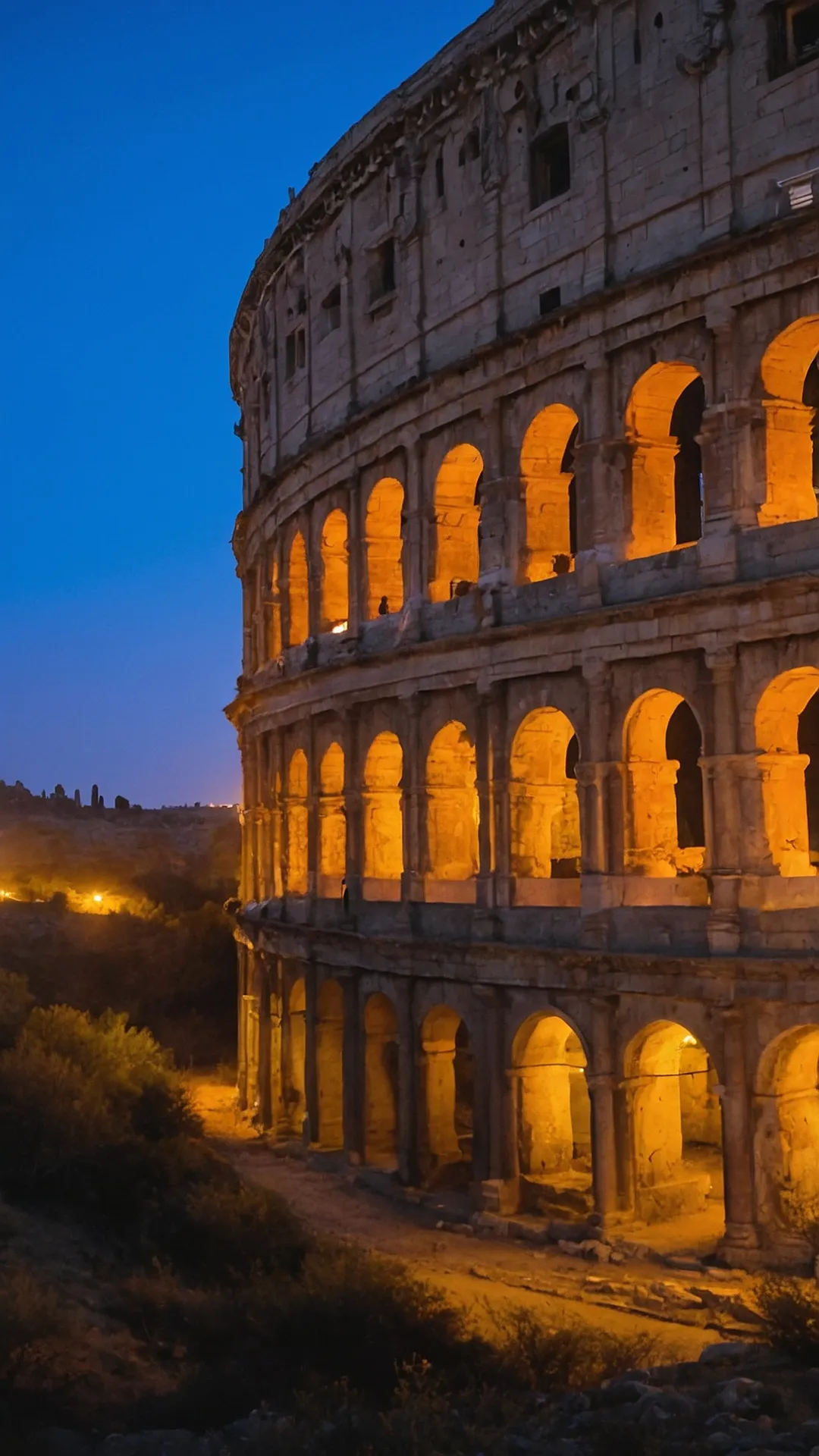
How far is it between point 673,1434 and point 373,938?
1069cm

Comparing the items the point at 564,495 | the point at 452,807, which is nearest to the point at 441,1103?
the point at 452,807

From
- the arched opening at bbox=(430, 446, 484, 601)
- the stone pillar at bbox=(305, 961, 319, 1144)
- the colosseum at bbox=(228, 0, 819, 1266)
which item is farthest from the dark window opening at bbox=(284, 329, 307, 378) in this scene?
the stone pillar at bbox=(305, 961, 319, 1144)

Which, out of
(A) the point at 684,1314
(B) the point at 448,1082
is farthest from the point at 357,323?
(A) the point at 684,1314

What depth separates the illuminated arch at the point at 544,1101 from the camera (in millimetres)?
18031

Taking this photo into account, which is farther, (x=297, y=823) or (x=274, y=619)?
(x=274, y=619)

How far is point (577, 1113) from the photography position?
20.9 meters

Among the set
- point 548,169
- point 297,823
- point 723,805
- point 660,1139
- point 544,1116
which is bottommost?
point 660,1139

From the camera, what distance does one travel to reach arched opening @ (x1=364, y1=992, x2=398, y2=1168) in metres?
20.9

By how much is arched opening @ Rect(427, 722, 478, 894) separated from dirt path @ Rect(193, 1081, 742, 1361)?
14.5 ft

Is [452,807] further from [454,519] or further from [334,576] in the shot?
[334,576]

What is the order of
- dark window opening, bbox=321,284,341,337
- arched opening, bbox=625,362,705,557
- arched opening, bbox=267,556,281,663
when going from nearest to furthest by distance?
1. arched opening, bbox=625,362,705,557
2. dark window opening, bbox=321,284,341,337
3. arched opening, bbox=267,556,281,663

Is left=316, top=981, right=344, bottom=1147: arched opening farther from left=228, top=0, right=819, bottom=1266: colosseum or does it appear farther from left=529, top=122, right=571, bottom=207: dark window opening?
left=529, top=122, right=571, bottom=207: dark window opening

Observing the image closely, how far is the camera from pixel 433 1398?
10.2 metres

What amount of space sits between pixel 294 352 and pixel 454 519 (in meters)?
6.61
